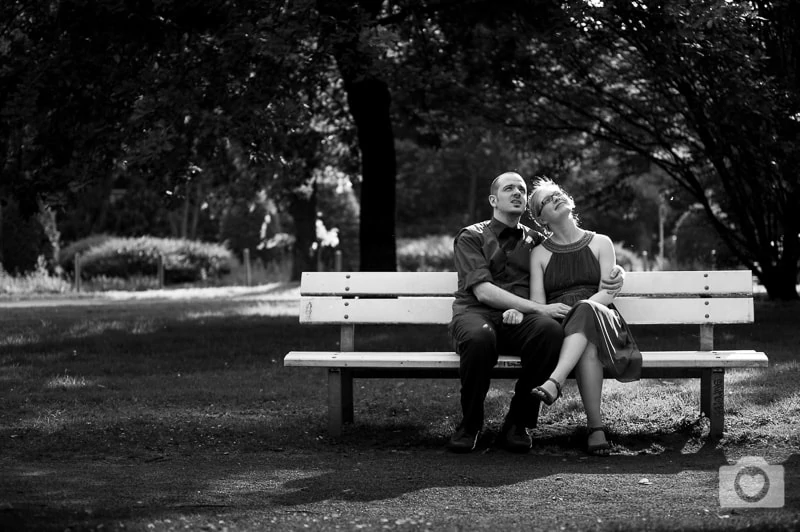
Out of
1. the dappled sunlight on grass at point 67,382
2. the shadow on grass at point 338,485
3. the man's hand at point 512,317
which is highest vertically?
the man's hand at point 512,317

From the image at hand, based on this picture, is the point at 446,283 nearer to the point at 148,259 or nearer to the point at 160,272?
the point at 160,272

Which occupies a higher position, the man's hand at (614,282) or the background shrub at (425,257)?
the background shrub at (425,257)

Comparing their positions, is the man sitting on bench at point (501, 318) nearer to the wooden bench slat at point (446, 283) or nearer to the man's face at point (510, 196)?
the man's face at point (510, 196)

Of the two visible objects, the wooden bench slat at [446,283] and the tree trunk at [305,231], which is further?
the tree trunk at [305,231]

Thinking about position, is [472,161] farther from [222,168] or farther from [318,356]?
[318,356]

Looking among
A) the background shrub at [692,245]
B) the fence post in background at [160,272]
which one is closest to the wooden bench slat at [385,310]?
the background shrub at [692,245]

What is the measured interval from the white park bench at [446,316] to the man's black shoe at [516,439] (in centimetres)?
31

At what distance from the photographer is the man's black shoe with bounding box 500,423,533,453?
5773 millimetres

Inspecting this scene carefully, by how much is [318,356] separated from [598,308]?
1.49 metres

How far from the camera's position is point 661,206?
3612 cm

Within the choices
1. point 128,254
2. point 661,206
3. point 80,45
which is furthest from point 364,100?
point 661,206

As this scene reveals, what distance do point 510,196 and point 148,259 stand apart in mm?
21693

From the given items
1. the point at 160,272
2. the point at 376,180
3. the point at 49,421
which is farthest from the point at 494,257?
the point at 160,272

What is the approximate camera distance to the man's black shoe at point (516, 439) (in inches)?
227
